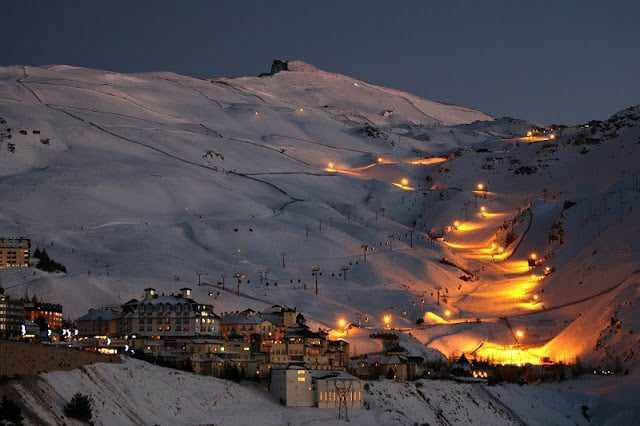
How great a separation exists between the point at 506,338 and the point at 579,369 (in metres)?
15.2

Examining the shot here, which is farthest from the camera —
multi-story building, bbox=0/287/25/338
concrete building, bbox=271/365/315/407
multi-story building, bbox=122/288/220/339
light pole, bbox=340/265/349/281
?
light pole, bbox=340/265/349/281

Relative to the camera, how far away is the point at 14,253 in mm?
111062

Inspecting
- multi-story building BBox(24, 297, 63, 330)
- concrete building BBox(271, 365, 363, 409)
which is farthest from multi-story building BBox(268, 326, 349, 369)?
multi-story building BBox(24, 297, 63, 330)

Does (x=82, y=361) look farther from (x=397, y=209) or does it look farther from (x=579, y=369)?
(x=397, y=209)

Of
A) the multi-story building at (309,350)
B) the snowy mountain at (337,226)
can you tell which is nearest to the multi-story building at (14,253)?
the snowy mountain at (337,226)

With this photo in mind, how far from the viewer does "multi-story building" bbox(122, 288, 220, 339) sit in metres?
91.7

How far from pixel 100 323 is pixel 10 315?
5.61 metres

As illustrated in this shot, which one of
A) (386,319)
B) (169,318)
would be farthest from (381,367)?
(386,319)

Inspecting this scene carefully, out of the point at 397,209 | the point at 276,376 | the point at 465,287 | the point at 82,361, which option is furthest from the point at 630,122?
the point at 82,361

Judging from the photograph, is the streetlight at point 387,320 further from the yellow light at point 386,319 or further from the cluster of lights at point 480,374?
the cluster of lights at point 480,374

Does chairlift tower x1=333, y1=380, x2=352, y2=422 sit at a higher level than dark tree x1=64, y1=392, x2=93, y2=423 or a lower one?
higher

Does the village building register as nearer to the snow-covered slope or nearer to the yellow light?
the snow-covered slope

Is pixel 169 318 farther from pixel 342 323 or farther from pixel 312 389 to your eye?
pixel 312 389

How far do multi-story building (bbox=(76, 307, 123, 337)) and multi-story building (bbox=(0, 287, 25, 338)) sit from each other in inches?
144
